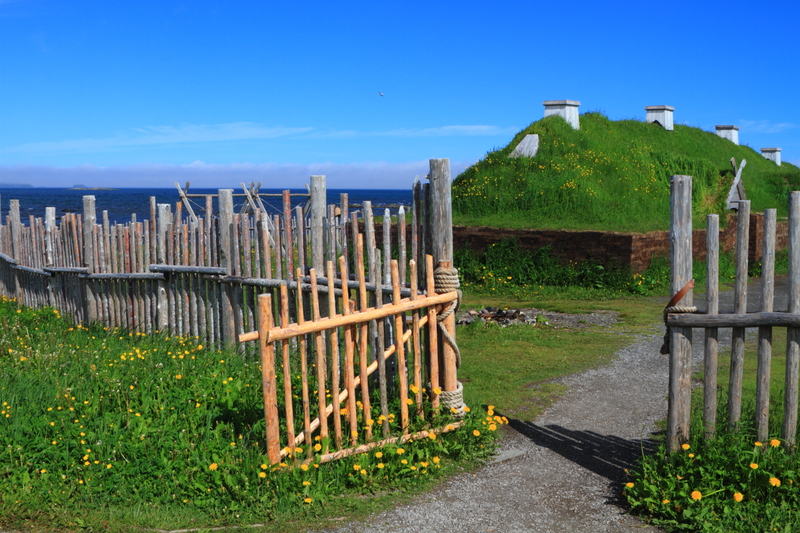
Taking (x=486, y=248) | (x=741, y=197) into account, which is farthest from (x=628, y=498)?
(x=741, y=197)

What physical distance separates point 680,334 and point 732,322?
0.33m

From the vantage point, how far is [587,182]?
1825 cm

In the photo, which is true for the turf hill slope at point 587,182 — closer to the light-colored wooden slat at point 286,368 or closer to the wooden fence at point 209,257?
the wooden fence at point 209,257

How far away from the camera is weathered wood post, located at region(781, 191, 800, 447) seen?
4520 mm

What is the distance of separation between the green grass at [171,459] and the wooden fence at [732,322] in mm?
1503

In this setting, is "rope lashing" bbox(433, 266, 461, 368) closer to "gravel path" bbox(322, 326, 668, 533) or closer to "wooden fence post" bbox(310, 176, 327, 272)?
"gravel path" bbox(322, 326, 668, 533)

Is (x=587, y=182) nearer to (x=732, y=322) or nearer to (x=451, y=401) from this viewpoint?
(x=451, y=401)

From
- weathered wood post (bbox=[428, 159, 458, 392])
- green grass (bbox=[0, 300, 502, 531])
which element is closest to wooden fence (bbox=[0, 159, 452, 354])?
weathered wood post (bbox=[428, 159, 458, 392])

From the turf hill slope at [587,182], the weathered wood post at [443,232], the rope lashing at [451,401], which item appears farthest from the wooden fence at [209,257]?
the turf hill slope at [587,182]

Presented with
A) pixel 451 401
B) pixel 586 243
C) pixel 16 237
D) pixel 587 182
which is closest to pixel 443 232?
pixel 451 401

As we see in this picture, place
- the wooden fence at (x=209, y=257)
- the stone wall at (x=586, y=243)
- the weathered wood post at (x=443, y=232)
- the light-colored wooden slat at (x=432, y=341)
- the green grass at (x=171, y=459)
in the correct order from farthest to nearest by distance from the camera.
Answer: the stone wall at (x=586, y=243)
the wooden fence at (x=209, y=257)
the weathered wood post at (x=443, y=232)
the light-colored wooden slat at (x=432, y=341)
the green grass at (x=171, y=459)

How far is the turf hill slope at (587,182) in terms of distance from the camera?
17156mm

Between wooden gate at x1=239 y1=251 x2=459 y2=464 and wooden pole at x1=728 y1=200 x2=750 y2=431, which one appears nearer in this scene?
wooden pole at x1=728 y1=200 x2=750 y2=431

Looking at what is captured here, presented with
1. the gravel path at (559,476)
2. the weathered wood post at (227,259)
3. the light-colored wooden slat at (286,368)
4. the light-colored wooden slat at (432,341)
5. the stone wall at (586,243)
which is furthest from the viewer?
the stone wall at (586,243)
